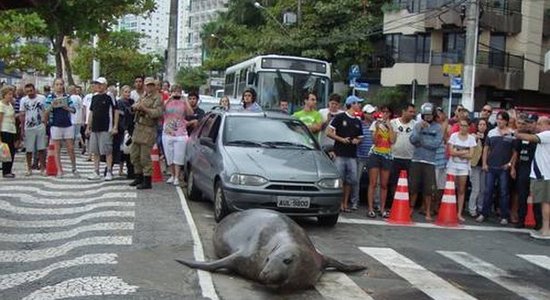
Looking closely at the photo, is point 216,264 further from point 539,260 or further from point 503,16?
point 503,16

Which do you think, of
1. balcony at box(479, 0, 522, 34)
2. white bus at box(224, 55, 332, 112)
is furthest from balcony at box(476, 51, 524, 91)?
white bus at box(224, 55, 332, 112)

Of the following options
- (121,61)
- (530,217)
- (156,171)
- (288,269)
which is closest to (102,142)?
(156,171)

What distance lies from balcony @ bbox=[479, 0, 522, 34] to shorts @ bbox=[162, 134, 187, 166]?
26651 mm

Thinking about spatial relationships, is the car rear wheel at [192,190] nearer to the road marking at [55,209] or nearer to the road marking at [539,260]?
the road marking at [55,209]

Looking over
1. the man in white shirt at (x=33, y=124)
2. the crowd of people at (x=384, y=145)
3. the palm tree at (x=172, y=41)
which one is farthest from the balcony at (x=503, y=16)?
the man in white shirt at (x=33, y=124)

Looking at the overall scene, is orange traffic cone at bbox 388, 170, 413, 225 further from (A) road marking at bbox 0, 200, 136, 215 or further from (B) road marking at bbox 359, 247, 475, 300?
(A) road marking at bbox 0, 200, 136, 215

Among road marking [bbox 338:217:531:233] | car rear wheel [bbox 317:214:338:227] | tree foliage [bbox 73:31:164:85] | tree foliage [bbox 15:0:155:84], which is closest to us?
car rear wheel [bbox 317:214:338:227]

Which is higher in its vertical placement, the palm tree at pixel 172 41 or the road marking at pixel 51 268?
the palm tree at pixel 172 41

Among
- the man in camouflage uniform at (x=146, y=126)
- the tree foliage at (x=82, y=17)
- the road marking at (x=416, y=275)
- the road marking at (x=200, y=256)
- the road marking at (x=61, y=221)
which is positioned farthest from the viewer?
the tree foliage at (x=82, y=17)

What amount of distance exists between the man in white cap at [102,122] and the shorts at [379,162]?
186 inches

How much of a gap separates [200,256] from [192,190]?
4100mm

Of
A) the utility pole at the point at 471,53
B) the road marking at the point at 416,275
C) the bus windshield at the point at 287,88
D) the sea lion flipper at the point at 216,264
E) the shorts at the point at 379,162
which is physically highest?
the utility pole at the point at 471,53

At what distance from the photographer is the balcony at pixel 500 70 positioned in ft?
116

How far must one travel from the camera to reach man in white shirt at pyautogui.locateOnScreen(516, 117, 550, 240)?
1062cm
